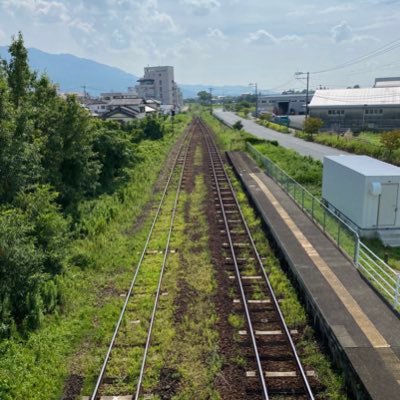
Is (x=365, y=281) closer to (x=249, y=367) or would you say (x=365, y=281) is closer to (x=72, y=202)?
(x=249, y=367)

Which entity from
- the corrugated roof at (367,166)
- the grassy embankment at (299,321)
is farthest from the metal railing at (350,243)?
the grassy embankment at (299,321)

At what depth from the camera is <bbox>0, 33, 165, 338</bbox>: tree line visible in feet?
34.7

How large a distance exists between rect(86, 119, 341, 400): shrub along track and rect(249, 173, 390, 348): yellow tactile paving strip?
56.9 inches

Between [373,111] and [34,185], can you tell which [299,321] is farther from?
[373,111]

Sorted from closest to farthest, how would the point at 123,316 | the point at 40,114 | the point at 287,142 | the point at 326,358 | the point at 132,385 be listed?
the point at 132,385, the point at 326,358, the point at 123,316, the point at 40,114, the point at 287,142

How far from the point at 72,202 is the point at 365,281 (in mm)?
12974

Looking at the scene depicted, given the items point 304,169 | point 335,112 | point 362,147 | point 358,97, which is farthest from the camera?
point 358,97

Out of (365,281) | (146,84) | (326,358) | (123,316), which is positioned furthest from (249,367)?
(146,84)

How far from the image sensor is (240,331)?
10.3m

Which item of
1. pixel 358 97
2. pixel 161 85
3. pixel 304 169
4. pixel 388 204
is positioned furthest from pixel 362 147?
pixel 161 85

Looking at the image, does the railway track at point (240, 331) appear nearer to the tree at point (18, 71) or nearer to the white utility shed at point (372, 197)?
the white utility shed at point (372, 197)

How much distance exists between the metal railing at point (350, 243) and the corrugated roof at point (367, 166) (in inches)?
75.4

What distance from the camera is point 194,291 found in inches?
488

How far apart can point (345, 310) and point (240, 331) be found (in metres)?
2.51
